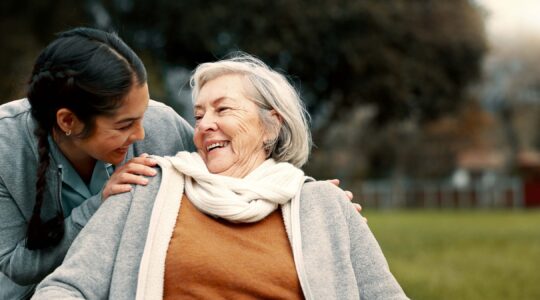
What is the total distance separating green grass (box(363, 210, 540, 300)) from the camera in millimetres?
6785

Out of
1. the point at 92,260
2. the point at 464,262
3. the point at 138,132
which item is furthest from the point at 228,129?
the point at 464,262

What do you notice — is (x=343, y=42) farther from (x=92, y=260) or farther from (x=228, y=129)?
(x=92, y=260)

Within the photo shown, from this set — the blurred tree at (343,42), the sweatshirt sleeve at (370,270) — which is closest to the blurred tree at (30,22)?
the blurred tree at (343,42)

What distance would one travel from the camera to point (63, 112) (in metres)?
2.70

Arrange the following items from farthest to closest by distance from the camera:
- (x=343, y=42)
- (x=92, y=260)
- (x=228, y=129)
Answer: (x=343, y=42) → (x=228, y=129) → (x=92, y=260)

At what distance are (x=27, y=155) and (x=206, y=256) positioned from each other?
0.76 metres

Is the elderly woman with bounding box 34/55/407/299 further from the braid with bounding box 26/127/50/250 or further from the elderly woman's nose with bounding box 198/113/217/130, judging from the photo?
the braid with bounding box 26/127/50/250

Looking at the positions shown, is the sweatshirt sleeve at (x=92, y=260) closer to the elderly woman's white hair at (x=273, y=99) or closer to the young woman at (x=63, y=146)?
the young woman at (x=63, y=146)

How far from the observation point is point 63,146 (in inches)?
111

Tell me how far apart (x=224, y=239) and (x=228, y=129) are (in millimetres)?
430

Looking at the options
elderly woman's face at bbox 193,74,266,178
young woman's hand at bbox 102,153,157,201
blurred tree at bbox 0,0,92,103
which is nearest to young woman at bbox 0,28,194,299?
young woman's hand at bbox 102,153,157,201

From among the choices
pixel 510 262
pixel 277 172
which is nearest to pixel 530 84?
pixel 510 262

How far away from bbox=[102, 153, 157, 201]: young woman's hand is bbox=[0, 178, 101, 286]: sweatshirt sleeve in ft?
0.29

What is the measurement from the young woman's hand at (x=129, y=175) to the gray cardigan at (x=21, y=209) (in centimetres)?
9
